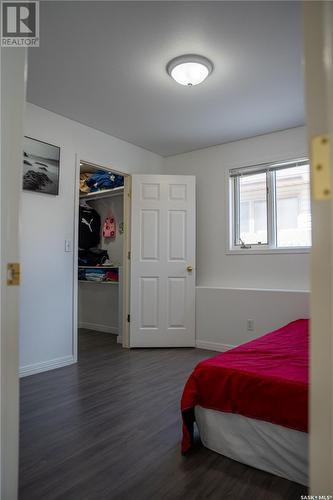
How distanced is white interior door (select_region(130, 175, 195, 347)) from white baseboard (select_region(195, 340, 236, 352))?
94 millimetres

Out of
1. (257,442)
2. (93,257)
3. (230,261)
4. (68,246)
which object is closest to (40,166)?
(68,246)

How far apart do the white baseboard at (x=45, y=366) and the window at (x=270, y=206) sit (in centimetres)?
234

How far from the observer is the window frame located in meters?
3.63

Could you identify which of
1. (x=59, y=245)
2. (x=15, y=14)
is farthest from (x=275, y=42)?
(x=59, y=245)

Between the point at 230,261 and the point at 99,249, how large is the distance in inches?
91.8

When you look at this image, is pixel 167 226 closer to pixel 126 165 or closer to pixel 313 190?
pixel 126 165

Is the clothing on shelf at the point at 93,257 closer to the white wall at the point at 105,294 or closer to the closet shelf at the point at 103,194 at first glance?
the white wall at the point at 105,294

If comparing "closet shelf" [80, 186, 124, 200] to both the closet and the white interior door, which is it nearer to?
the closet

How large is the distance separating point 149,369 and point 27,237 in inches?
67.7

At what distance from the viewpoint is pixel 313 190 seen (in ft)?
1.73

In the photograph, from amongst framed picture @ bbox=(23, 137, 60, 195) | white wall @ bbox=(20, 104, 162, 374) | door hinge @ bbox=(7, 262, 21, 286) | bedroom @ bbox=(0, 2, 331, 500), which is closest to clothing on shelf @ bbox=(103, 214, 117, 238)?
bedroom @ bbox=(0, 2, 331, 500)

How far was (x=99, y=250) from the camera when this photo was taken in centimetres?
521

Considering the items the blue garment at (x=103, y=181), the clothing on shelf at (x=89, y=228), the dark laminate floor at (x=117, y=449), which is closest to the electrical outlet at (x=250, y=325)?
the dark laminate floor at (x=117, y=449)

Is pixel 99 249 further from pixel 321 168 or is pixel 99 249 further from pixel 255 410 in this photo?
pixel 321 168
